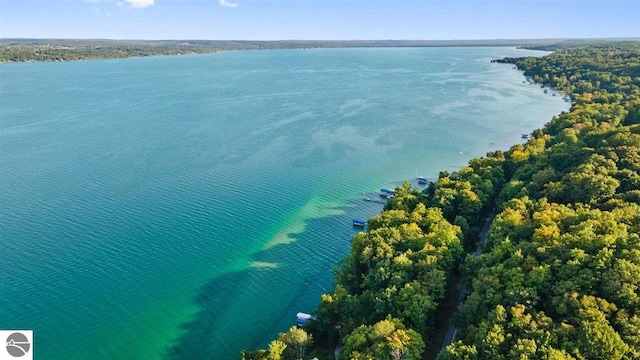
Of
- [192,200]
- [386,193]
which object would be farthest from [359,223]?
[192,200]

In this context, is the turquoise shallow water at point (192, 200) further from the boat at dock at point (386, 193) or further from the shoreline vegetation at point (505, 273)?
the shoreline vegetation at point (505, 273)

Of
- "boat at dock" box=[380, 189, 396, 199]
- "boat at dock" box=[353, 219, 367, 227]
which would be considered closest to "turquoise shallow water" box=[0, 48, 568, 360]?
"boat at dock" box=[353, 219, 367, 227]

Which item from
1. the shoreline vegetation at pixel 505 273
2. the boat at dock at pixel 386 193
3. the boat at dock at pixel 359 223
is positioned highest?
the shoreline vegetation at pixel 505 273

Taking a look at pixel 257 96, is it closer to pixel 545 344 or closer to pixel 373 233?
pixel 373 233

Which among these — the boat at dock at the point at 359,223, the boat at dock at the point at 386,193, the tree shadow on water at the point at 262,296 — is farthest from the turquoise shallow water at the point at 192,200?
the boat at dock at the point at 386,193

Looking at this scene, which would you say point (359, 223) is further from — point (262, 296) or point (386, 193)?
point (262, 296)
